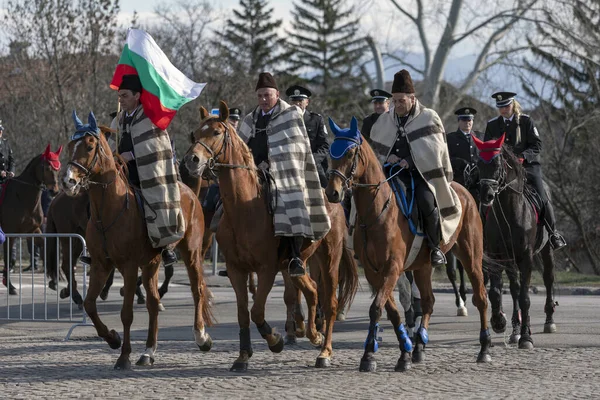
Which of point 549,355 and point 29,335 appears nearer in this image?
point 549,355

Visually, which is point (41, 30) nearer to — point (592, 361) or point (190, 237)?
point (190, 237)

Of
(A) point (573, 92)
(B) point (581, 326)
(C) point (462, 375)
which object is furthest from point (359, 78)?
(C) point (462, 375)

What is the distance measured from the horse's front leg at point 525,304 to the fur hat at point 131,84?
5.13m

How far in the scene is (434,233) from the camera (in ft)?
35.7

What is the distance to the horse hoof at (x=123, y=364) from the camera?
34.4 ft

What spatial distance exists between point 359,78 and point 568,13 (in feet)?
109

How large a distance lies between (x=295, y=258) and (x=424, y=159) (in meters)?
1.69

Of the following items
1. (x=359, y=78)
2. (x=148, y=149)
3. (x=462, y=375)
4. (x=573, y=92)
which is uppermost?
(x=359, y=78)

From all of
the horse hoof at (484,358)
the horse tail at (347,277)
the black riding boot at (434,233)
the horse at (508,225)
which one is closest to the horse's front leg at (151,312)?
the horse tail at (347,277)

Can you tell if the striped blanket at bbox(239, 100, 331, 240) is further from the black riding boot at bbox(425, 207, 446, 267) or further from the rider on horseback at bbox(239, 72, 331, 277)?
the black riding boot at bbox(425, 207, 446, 267)

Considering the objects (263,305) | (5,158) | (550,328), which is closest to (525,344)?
(550,328)

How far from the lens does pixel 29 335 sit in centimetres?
1385

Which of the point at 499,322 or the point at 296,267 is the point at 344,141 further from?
the point at 499,322

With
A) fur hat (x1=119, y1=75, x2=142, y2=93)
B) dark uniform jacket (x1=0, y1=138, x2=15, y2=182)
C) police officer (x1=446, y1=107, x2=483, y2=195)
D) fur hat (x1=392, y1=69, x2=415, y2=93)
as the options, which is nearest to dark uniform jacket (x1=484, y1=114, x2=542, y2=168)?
police officer (x1=446, y1=107, x2=483, y2=195)
